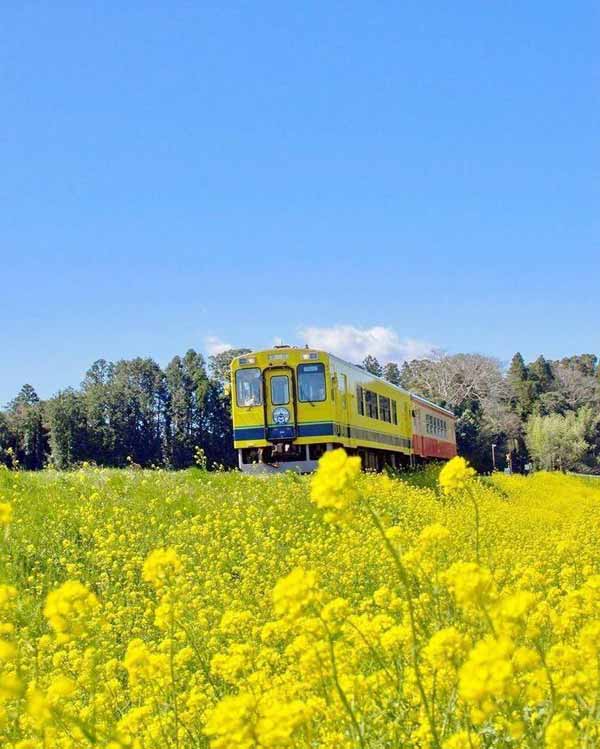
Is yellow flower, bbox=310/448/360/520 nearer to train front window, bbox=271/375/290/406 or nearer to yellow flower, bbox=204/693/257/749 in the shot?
yellow flower, bbox=204/693/257/749

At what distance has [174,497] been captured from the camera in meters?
9.77

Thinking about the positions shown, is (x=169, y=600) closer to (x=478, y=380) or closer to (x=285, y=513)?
(x=285, y=513)

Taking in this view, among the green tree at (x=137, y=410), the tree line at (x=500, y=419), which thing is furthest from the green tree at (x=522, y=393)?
the green tree at (x=137, y=410)

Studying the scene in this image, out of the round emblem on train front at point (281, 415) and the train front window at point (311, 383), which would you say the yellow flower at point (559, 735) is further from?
the round emblem on train front at point (281, 415)

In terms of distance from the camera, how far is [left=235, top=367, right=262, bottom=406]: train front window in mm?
16234

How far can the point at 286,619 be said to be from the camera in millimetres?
1989

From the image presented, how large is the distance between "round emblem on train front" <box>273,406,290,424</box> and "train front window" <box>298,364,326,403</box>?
375 mm

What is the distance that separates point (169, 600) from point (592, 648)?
117 cm

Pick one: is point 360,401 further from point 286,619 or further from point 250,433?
point 286,619

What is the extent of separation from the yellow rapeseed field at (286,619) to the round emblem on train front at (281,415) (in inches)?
128

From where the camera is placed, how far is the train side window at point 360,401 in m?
18.1

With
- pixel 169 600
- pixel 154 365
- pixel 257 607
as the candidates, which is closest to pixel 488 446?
pixel 154 365

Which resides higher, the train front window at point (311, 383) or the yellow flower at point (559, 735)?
the train front window at point (311, 383)

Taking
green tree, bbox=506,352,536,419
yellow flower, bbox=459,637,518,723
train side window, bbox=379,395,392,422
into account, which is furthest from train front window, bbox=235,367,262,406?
green tree, bbox=506,352,536,419
